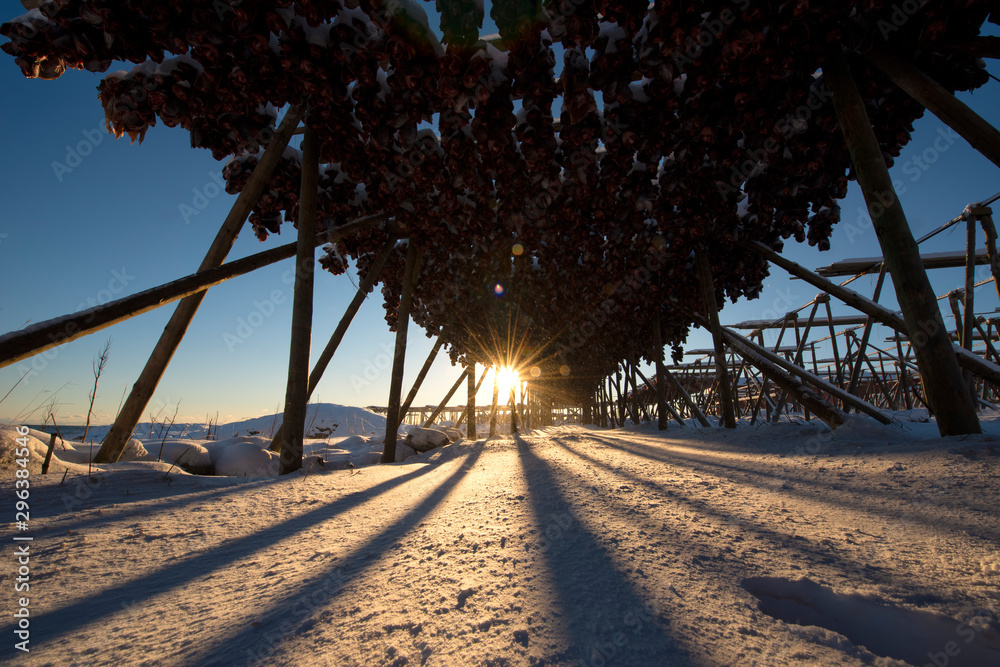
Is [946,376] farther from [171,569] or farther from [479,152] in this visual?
[171,569]

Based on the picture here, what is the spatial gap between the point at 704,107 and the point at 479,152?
83.0 inches

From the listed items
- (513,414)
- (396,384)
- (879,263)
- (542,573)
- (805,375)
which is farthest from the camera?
(513,414)

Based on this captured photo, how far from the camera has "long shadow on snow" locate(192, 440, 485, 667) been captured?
790 mm

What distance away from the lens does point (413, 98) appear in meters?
3.06

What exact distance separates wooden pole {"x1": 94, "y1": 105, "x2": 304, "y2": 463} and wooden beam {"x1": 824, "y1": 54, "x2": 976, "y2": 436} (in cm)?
467

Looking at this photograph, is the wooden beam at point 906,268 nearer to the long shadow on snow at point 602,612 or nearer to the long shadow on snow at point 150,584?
the long shadow on snow at point 602,612

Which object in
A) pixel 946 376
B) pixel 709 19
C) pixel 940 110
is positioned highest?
pixel 709 19

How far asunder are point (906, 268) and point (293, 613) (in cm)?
384

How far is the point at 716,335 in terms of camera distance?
604 cm

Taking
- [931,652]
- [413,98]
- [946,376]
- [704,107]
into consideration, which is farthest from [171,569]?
[704,107]

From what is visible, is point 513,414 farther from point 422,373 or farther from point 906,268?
point 906,268

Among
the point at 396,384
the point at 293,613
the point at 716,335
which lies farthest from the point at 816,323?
the point at 293,613

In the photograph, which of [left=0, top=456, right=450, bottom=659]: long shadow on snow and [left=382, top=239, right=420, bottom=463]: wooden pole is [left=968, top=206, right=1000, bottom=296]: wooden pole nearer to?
[left=382, top=239, right=420, bottom=463]: wooden pole

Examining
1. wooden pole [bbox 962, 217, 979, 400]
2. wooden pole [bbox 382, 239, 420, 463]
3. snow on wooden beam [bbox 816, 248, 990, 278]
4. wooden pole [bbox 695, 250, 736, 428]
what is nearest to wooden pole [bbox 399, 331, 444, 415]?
wooden pole [bbox 382, 239, 420, 463]
